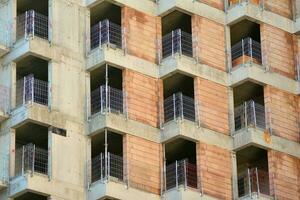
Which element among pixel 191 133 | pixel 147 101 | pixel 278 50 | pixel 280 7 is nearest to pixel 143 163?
pixel 191 133

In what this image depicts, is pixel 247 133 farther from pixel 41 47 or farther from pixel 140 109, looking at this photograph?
pixel 41 47

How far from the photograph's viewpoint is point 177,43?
238ft

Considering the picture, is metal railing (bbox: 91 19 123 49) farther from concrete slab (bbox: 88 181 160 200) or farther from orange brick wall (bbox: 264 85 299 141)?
orange brick wall (bbox: 264 85 299 141)

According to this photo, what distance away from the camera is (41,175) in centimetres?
6594

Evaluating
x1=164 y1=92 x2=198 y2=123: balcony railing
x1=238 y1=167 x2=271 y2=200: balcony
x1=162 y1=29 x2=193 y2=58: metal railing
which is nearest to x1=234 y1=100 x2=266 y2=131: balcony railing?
x1=238 y1=167 x2=271 y2=200: balcony

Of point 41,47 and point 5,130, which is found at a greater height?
point 41,47

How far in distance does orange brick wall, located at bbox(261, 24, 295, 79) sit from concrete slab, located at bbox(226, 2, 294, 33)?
38 cm

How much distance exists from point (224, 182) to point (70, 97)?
9649mm

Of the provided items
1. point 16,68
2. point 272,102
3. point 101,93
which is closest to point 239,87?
point 272,102

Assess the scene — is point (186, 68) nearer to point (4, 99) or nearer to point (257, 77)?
point (257, 77)

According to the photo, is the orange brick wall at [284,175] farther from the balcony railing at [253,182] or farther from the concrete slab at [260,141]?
the balcony railing at [253,182]

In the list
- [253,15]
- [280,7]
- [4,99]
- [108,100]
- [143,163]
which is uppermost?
[280,7]

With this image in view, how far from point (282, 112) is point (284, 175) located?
3.99 meters

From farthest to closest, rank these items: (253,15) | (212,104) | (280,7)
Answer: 1. (280,7)
2. (253,15)
3. (212,104)
